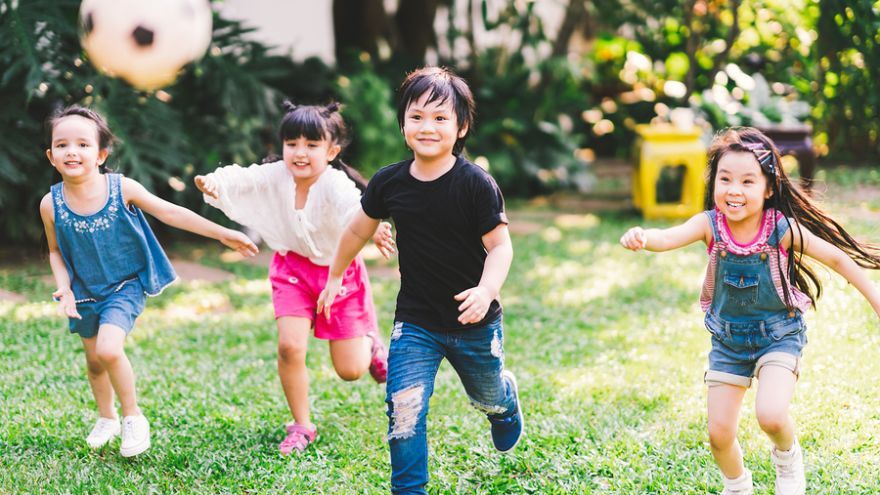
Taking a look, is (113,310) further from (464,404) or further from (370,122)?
(370,122)

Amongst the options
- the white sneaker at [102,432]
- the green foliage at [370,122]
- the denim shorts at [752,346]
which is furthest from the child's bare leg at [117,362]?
the green foliage at [370,122]

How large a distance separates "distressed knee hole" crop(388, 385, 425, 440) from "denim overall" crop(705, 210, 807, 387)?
2.76ft

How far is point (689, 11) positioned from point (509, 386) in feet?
20.3

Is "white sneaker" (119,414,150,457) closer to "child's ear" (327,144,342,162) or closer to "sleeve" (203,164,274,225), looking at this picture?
"sleeve" (203,164,274,225)

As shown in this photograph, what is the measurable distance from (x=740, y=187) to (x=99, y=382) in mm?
2265

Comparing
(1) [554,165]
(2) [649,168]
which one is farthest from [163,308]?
(1) [554,165]

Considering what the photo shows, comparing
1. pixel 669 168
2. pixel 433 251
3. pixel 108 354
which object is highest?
pixel 433 251

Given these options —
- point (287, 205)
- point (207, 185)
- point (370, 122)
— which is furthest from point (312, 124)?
point (370, 122)

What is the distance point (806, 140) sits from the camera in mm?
7461

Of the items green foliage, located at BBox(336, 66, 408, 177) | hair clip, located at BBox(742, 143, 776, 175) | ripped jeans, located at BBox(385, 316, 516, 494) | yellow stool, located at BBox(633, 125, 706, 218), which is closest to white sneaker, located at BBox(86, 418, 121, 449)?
ripped jeans, located at BBox(385, 316, 516, 494)

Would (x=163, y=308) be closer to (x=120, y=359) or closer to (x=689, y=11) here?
(x=120, y=359)

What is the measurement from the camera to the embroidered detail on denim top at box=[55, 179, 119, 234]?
3203 millimetres

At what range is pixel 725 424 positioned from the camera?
2.67 metres

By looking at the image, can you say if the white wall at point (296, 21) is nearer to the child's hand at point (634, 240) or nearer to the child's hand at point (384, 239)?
the child's hand at point (384, 239)
